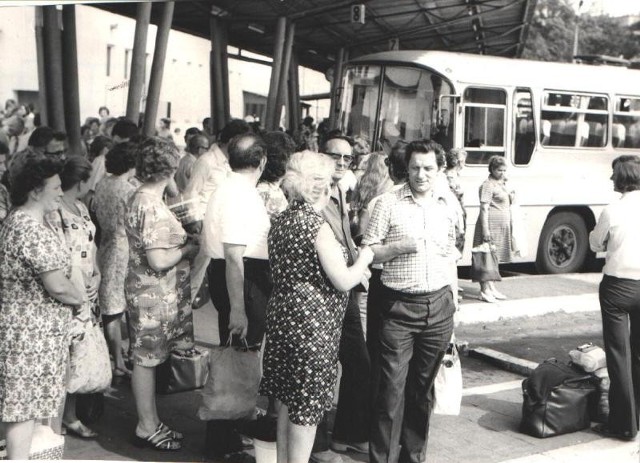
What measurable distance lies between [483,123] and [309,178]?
27.2 ft

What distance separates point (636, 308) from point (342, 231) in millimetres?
2142

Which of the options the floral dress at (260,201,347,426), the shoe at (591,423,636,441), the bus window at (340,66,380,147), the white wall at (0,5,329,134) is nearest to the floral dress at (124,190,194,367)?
the floral dress at (260,201,347,426)

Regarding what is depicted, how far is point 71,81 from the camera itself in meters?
12.0

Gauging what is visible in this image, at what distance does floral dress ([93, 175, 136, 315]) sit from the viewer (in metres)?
6.16

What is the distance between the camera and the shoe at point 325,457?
16.3 ft

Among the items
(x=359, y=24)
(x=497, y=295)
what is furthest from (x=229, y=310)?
(x=359, y=24)

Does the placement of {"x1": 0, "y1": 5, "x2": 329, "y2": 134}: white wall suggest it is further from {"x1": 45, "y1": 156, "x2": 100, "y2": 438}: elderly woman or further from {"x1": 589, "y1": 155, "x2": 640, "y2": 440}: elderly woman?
{"x1": 589, "y1": 155, "x2": 640, "y2": 440}: elderly woman

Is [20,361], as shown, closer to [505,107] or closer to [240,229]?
Result: [240,229]

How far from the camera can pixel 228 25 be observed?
1955cm

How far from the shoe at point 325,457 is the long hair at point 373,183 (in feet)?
5.93

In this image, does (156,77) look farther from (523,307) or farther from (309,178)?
(309,178)

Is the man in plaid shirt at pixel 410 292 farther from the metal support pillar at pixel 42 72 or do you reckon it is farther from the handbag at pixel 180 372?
the metal support pillar at pixel 42 72

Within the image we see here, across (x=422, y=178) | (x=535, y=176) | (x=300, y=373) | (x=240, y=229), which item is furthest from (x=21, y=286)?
(x=535, y=176)

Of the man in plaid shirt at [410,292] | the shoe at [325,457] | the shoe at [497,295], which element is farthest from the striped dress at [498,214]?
the shoe at [325,457]
